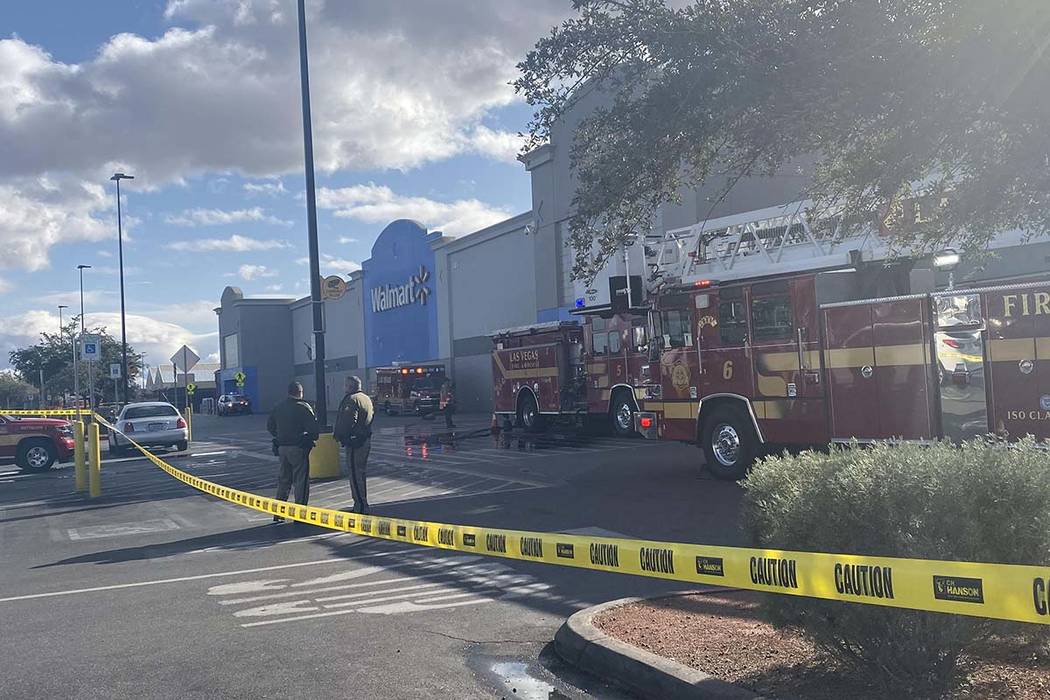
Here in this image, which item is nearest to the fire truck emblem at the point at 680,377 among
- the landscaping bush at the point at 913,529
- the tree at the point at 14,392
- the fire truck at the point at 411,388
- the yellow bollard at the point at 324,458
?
the yellow bollard at the point at 324,458

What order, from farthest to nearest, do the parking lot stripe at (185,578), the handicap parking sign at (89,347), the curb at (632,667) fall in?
1. the handicap parking sign at (89,347)
2. the parking lot stripe at (185,578)
3. the curb at (632,667)

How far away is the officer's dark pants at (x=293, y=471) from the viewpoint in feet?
39.4

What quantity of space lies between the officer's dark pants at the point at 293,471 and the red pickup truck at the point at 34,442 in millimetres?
14264

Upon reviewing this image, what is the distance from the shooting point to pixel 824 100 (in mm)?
6352

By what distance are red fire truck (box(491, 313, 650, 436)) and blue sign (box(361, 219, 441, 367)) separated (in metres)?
23.1

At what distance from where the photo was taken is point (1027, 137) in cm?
586

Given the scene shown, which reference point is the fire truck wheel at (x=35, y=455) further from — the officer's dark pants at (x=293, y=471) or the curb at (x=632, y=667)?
the curb at (x=632, y=667)

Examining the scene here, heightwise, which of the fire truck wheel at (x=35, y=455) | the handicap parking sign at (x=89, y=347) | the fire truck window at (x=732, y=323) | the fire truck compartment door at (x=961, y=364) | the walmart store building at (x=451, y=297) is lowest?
the fire truck wheel at (x=35, y=455)

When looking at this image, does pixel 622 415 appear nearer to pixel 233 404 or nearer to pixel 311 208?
pixel 311 208

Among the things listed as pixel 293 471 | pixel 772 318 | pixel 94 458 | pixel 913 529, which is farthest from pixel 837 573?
pixel 94 458

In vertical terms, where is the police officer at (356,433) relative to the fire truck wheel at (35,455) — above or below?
above

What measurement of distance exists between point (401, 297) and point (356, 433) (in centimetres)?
4326

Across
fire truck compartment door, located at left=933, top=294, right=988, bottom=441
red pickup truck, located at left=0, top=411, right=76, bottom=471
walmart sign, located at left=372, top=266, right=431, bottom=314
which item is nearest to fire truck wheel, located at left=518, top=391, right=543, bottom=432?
red pickup truck, located at left=0, top=411, right=76, bottom=471

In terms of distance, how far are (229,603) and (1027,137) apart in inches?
261
